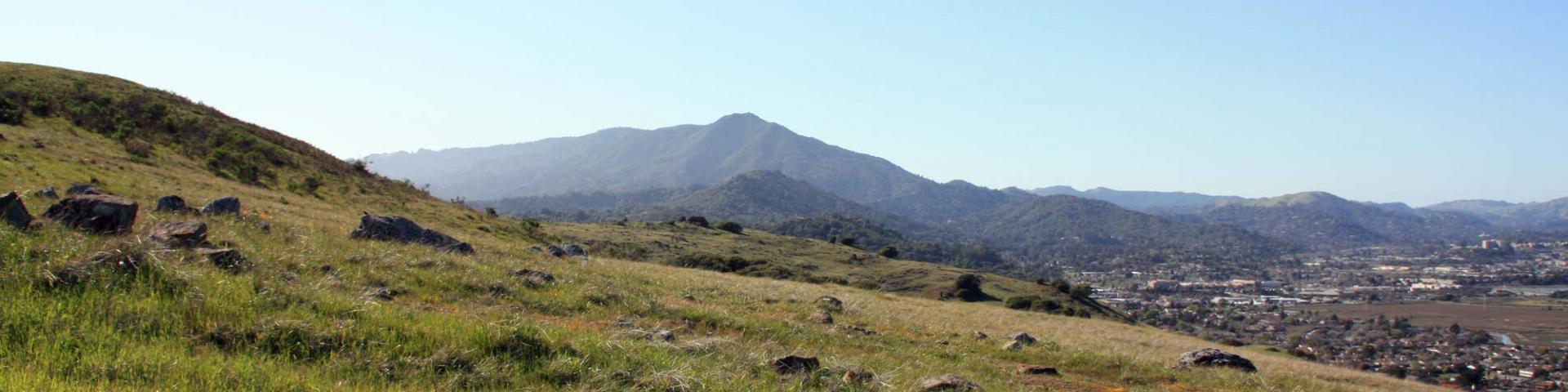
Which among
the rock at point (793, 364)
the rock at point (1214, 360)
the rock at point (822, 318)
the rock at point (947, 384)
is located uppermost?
the rock at point (793, 364)

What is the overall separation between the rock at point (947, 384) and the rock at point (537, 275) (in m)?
7.11

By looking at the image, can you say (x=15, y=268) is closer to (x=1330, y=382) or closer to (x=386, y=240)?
(x=386, y=240)

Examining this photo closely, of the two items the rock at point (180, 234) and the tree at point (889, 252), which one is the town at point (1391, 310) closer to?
the tree at point (889, 252)

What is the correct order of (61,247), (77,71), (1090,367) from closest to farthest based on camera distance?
(61,247)
(1090,367)
(77,71)

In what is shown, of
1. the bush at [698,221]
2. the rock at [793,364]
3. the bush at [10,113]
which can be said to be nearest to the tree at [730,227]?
the bush at [698,221]

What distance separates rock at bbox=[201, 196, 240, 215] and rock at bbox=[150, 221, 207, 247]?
13.5 feet

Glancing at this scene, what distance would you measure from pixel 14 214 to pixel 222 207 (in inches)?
240

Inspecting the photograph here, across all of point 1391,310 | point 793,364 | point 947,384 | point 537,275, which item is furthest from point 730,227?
point 793,364

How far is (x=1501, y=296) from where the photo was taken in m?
69.9

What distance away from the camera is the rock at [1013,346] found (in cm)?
1384

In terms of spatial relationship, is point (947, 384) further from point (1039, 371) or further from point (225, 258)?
point (225, 258)

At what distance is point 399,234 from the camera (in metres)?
16.4

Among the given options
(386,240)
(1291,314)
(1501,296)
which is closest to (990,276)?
(1291,314)

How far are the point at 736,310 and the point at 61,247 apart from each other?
9.13 metres
